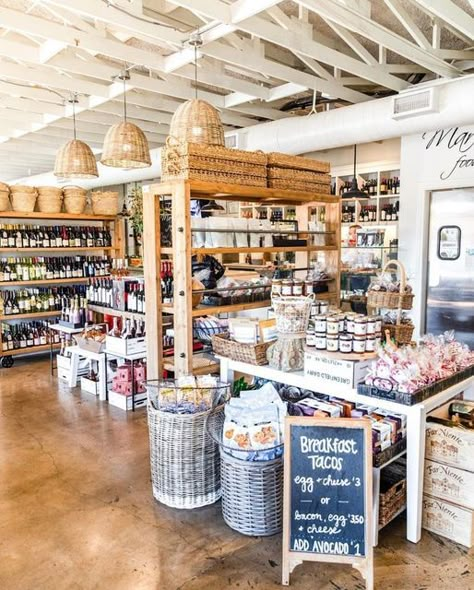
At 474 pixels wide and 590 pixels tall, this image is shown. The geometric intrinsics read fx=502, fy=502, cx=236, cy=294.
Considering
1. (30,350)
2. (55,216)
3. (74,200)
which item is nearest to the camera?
(30,350)

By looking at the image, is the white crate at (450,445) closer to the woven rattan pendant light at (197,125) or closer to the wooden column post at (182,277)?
the wooden column post at (182,277)

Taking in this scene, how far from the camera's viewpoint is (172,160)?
11.6 ft

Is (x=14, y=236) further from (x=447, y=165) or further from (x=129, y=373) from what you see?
(x=447, y=165)

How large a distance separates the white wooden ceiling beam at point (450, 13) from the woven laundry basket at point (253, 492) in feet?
10.1

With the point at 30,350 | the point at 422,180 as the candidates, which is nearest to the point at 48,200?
the point at 30,350

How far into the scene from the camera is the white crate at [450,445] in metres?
2.55

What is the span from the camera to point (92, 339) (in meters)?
5.16

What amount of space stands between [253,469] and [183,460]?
0.48m

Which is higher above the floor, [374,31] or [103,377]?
[374,31]

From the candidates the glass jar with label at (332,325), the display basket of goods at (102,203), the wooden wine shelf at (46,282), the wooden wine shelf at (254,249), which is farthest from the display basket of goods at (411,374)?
the display basket of goods at (102,203)

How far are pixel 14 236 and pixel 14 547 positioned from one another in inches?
187

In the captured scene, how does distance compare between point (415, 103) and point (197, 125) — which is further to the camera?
point (415, 103)

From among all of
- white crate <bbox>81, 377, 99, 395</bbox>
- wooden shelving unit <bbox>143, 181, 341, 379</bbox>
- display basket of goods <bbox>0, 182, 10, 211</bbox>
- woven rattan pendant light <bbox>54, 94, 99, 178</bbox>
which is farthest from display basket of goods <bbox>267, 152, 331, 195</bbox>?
display basket of goods <bbox>0, 182, 10, 211</bbox>

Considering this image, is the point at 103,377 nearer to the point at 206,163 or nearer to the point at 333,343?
the point at 206,163
